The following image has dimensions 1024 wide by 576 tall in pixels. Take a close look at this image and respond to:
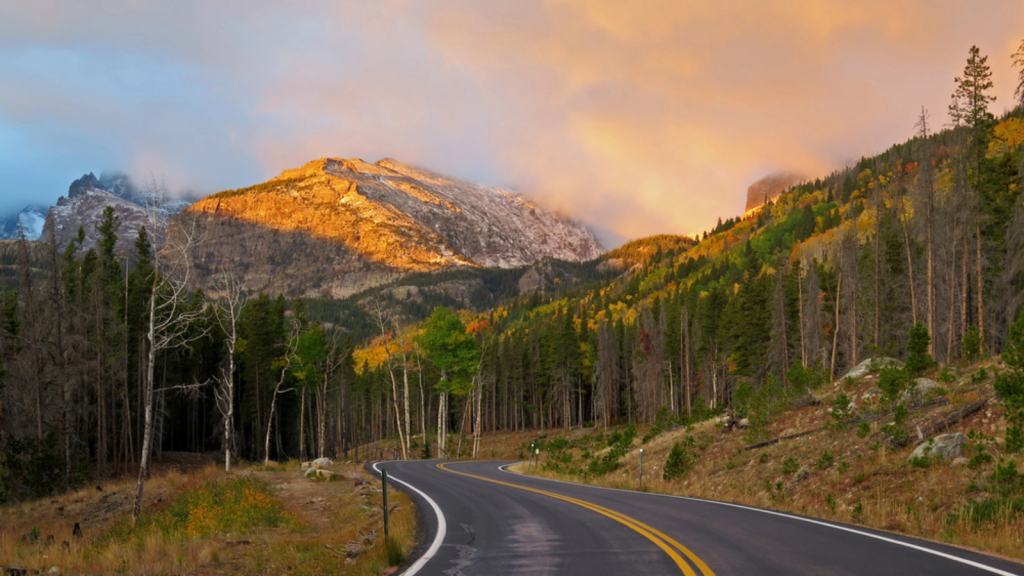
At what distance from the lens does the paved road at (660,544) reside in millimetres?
7488

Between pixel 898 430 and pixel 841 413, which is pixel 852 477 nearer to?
pixel 898 430

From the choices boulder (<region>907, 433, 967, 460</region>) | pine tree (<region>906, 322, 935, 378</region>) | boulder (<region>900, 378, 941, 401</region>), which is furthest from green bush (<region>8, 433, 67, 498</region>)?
pine tree (<region>906, 322, 935, 378</region>)

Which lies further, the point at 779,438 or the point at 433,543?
the point at 779,438

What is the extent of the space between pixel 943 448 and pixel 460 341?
34830 mm

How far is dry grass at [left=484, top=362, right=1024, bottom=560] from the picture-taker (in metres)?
10.3

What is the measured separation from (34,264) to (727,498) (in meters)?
32.6

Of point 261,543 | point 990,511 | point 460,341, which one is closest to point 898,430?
point 990,511

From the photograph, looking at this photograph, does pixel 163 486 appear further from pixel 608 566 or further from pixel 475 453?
pixel 475 453

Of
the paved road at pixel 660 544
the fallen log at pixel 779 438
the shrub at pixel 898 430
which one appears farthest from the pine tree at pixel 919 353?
the paved road at pixel 660 544

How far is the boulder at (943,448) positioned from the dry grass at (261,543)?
11.2 m

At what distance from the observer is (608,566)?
769 centimetres

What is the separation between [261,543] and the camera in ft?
39.1

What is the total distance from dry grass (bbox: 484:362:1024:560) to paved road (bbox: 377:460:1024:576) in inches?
43.7

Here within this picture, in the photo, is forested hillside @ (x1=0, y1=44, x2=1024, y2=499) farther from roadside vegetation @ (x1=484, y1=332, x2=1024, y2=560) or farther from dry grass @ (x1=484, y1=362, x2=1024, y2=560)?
dry grass @ (x1=484, y1=362, x2=1024, y2=560)
